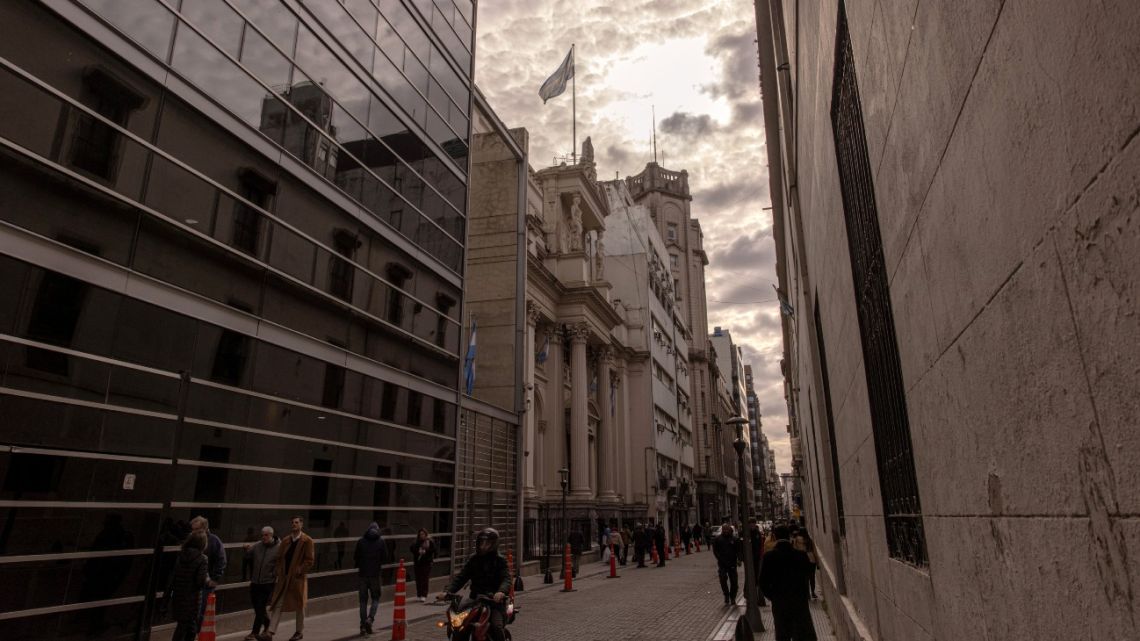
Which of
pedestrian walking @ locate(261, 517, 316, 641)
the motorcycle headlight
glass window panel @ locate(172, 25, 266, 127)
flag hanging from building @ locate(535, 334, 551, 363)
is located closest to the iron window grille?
the motorcycle headlight

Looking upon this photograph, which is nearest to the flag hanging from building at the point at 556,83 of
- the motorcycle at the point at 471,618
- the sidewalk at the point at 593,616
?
the sidewalk at the point at 593,616

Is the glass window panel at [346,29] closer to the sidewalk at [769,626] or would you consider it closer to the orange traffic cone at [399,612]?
the orange traffic cone at [399,612]

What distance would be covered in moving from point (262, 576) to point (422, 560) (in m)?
6.97

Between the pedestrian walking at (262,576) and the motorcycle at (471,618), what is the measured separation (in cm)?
477

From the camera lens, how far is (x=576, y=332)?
41.3m

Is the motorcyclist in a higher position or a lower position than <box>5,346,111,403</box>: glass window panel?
lower

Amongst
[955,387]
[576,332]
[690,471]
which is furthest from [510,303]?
[690,471]

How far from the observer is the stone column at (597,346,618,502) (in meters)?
46.8

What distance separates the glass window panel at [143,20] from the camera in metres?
Answer: 10.5

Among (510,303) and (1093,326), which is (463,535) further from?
(1093,326)

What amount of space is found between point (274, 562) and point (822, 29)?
10.9 metres

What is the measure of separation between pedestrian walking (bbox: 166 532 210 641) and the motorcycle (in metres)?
3.99

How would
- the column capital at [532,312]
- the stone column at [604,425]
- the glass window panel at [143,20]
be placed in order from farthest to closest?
the stone column at [604,425] → the column capital at [532,312] → the glass window panel at [143,20]

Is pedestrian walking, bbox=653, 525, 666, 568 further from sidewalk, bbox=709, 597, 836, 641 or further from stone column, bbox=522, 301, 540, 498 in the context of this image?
sidewalk, bbox=709, 597, 836, 641
